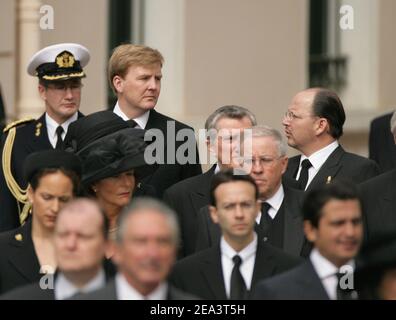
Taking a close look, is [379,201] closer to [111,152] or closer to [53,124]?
[111,152]

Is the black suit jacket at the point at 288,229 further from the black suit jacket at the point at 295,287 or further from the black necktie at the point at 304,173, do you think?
the black suit jacket at the point at 295,287

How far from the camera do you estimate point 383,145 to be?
40.7 feet

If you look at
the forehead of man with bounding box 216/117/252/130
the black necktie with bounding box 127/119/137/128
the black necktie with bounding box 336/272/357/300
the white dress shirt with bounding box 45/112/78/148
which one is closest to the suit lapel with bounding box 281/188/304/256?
the forehead of man with bounding box 216/117/252/130

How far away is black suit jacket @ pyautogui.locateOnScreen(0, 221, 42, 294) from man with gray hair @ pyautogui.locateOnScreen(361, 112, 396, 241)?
1.93 metres

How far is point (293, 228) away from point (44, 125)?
2.04 metres

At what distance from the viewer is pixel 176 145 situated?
10.8 m

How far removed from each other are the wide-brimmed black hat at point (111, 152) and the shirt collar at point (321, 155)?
4.23 ft

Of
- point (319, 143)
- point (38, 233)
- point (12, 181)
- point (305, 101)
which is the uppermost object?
point (305, 101)

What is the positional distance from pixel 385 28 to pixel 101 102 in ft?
12.2

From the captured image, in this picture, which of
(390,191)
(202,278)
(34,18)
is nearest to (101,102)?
(34,18)

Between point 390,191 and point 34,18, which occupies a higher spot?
point 34,18

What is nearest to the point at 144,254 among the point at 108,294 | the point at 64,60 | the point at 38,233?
the point at 108,294

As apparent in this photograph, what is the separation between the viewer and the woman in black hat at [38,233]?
30.1ft

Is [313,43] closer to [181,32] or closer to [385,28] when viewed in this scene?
[385,28]
